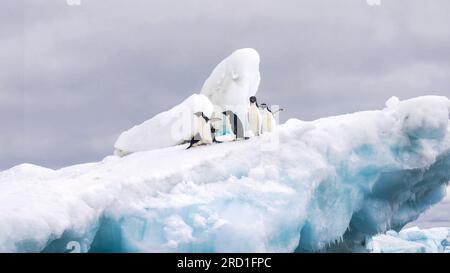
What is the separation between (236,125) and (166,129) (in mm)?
2705

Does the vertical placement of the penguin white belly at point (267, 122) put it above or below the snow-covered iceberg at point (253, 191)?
above

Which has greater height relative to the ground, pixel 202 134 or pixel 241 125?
pixel 241 125

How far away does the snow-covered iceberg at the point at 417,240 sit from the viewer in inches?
925

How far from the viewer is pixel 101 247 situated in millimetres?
13164

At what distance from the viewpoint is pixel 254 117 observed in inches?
622

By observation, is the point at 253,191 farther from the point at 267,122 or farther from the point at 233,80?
the point at 233,80

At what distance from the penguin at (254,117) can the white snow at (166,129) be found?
1.27 metres

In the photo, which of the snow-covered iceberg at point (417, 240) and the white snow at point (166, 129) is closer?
the white snow at point (166, 129)

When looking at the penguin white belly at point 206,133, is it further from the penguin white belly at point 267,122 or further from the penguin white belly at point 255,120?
the penguin white belly at point 267,122

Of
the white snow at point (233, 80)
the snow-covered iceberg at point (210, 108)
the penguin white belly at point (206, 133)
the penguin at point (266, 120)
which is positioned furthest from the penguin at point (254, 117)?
the white snow at point (233, 80)

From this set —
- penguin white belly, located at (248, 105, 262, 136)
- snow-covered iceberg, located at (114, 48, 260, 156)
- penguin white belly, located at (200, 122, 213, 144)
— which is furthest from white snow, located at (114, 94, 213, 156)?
penguin white belly, located at (248, 105, 262, 136)

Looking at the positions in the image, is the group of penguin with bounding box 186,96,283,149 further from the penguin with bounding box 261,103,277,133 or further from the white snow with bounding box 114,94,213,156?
the white snow with bounding box 114,94,213,156

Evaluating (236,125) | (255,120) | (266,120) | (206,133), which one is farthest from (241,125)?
(206,133)

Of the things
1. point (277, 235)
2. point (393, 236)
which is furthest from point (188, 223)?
point (393, 236)
